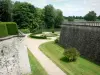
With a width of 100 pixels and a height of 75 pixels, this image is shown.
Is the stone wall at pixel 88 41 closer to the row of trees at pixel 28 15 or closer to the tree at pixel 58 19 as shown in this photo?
the row of trees at pixel 28 15

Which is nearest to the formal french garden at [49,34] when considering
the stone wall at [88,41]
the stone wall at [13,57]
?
the stone wall at [88,41]

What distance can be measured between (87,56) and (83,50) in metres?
1.50

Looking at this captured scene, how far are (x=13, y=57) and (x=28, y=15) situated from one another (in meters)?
47.4

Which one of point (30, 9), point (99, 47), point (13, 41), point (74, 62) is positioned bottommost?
point (74, 62)

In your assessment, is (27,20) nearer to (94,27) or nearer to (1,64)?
(94,27)

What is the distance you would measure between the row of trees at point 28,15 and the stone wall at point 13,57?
108ft

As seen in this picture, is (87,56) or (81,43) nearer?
(87,56)

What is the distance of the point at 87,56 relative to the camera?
68.1 feet

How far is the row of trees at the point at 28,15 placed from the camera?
157ft

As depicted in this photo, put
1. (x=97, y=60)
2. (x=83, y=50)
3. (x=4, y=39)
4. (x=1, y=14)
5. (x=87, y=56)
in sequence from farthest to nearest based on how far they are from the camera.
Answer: (x=1, y=14)
(x=83, y=50)
(x=87, y=56)
(x=97, y=60)
(x=4, y=39)

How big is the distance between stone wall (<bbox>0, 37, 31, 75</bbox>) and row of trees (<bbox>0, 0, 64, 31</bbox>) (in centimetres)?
3280

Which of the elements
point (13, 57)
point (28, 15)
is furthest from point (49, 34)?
point (13, 57)

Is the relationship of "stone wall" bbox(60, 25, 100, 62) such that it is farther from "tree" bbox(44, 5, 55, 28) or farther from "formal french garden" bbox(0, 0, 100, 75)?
"tree" bbox(44, 5, 55, 28)

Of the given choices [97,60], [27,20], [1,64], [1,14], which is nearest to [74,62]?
[97,60]
